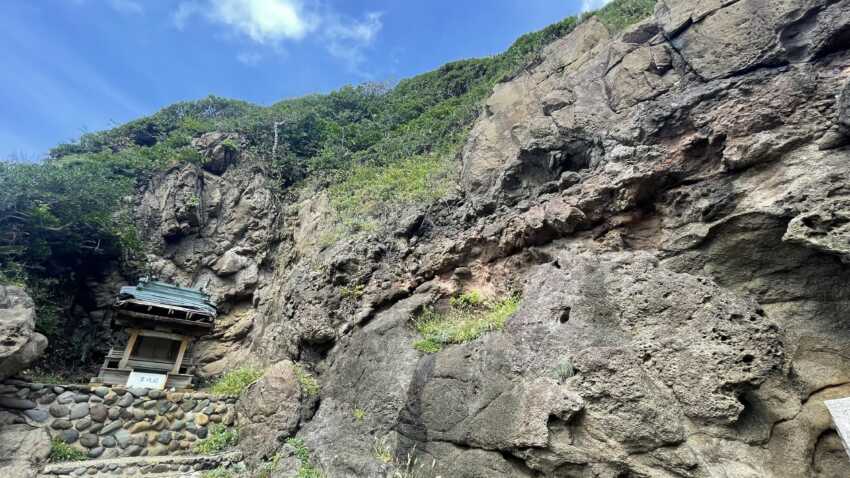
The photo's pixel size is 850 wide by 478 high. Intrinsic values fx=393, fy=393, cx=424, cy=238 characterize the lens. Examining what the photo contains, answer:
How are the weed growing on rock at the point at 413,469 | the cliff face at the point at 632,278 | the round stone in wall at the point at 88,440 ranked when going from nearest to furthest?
the cliff face at the point at 632,278 → the weed growing on rock at the point at 413,469 → the round stone in wall at the point at 88,440

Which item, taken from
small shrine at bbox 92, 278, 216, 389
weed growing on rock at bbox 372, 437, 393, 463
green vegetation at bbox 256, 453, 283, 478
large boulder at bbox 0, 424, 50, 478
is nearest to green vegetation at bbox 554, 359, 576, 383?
weed growing on rock at bbox 372, 437, 393, 463

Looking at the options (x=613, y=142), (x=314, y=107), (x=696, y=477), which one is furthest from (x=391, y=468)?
(x=314, y=107)

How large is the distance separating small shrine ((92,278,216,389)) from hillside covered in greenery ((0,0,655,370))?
7.82 feet

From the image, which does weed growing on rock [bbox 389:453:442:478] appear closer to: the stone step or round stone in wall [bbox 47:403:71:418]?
the stone step

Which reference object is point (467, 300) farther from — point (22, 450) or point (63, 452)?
point (22, 450)

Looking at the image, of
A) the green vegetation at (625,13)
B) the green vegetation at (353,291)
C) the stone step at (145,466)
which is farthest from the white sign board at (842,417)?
the green vegetation at (625,13)

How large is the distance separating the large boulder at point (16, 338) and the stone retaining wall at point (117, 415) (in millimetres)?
742

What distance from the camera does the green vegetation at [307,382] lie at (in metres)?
8.48

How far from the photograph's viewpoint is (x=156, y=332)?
39.1 ft

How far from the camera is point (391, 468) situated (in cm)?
573

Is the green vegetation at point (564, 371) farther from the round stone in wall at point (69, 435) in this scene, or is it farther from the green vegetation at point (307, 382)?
the round stone in wall at point (69, 435)

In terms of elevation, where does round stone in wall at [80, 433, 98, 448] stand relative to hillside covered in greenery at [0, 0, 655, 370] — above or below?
below

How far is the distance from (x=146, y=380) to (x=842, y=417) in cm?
1266

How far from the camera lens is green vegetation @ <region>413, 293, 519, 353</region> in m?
6.57
